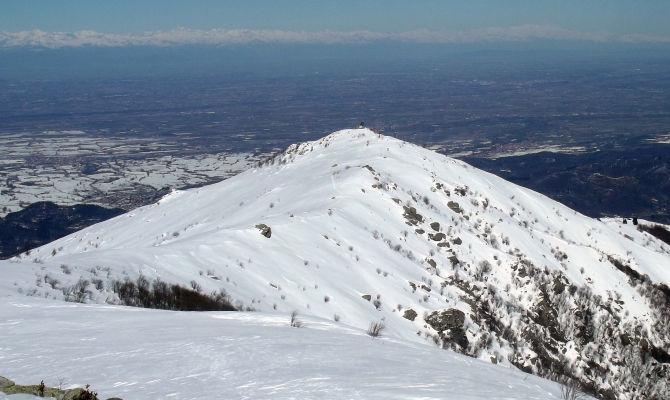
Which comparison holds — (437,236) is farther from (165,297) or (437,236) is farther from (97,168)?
(97,168)

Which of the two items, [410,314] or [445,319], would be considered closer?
[410,314]

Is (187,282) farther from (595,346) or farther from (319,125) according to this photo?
(319,125)

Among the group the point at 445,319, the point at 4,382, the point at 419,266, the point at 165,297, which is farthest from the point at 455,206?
the point at 4,382

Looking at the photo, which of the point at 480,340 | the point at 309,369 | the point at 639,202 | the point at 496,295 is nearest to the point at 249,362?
the point at 309,369

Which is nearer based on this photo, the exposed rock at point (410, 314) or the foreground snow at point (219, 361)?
the foreground snow at point (219, 361)

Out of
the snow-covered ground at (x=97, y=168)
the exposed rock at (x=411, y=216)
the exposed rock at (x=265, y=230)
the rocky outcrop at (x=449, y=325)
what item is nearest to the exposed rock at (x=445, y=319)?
the rocky outcrop at (x=449, y=325)

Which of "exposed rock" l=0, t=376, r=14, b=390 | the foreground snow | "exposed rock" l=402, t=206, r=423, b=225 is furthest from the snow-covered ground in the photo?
"exposed rock" l=0, t=376, r=14, b=390

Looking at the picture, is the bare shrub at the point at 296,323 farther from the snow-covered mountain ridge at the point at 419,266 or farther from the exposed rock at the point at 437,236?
the exposed rock at the point at 437,236
